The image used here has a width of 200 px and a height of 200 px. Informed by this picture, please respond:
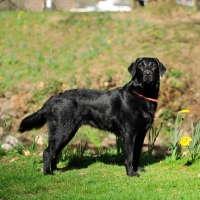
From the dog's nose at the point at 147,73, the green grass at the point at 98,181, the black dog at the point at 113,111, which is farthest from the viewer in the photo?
the black dog at the point at 113,111

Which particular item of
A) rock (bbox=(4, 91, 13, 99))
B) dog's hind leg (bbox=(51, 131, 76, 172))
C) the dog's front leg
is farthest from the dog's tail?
rock (bbox=(4, 91, 13, 99))

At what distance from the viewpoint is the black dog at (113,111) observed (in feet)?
20.7

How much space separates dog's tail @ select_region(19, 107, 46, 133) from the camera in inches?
261

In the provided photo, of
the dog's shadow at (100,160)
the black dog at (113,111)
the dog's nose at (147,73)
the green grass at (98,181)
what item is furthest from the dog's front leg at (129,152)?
the dog's nose at (147,73)

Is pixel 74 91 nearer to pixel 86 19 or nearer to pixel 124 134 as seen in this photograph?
pixel 124 134

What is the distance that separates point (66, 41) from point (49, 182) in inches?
349

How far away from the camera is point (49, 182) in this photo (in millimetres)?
5965

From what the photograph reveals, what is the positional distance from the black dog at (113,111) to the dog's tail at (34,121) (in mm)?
97

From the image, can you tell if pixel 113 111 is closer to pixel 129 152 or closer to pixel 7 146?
pixel 129 152

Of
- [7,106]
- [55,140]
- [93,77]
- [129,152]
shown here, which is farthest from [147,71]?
[7,106]

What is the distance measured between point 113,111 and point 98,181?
1.03 meters

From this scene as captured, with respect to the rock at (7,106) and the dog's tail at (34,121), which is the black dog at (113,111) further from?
the rock at (7,106)

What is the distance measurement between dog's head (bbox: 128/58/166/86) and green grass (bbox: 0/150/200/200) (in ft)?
4.11

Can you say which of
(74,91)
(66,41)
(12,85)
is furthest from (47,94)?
(74,91)
